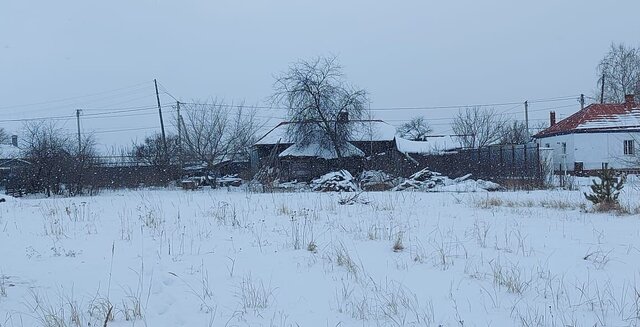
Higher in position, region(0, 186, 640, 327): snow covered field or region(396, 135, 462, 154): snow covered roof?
region(396, 135, 462, 154): snow covered roof

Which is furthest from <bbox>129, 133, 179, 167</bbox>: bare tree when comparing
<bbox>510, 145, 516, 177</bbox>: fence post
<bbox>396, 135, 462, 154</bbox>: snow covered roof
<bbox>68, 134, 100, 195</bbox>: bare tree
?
<bbox>510, 145, 516, 177</bbox>: fence post

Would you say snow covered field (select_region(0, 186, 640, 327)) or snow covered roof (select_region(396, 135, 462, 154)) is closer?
snow covered field (select_region(0, 186, 640, 327))

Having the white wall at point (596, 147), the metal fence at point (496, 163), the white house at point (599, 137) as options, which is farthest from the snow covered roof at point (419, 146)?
the white wall at point (596, 147)

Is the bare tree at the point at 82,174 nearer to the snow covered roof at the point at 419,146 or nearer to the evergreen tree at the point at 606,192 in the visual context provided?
the snow covered roof at the point at 419,146

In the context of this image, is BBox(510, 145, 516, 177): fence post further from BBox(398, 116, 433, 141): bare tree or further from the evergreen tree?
BBox(398, 116, 433, 141): bare tree

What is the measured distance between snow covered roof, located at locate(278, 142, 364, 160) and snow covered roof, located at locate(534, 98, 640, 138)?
15852 mm

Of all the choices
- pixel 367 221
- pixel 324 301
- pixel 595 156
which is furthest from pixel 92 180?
pixel 595 156

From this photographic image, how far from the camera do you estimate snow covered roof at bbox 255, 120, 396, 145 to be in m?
33.1

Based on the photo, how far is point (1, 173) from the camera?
103 feet

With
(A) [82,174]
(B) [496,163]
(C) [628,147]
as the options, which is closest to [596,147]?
(C) [628,147]

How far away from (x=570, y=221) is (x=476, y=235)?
113 inches

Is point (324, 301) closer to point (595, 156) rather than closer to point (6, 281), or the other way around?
point (6, 281)

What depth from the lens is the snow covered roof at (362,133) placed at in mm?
33094

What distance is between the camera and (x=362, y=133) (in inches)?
1330
